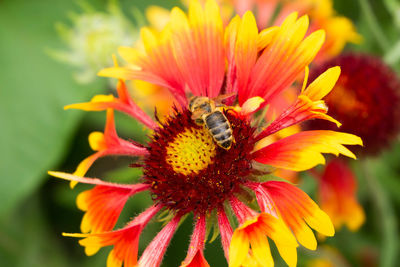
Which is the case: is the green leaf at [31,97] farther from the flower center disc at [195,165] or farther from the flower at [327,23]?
the flower center disc at [195,165]

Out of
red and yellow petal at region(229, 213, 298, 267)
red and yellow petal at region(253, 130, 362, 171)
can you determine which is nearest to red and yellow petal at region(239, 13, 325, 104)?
red and yellow petal at region(253, 130, 362, 171)

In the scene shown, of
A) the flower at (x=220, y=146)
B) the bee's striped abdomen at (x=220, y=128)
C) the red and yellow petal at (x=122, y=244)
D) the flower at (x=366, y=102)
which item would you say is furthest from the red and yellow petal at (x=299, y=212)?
the flower at (x=366, y=102)

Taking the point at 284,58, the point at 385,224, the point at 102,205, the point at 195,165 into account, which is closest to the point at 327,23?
the point at 385,224

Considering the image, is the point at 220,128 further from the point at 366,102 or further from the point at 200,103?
the point at 366,102

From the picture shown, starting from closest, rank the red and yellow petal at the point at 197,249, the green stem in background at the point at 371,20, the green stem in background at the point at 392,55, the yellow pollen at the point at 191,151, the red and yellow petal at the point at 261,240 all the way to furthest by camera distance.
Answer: the red and yellow petal at the point at 261,240
the red and yellow petal at the point at 197,249
the yellow pollen at the point at 191,151
the green stem in background at the point at 371,20
the green stem in background at the point at 392,55

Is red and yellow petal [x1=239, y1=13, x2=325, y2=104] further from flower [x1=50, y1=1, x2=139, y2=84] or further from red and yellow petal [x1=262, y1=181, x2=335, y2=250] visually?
flower [x1=50, y1=1, x2=139, y2=84]

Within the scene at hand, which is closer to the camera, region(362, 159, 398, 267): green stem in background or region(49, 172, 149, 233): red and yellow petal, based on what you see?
region(49, 172, 149, 233): red and yellow petal
